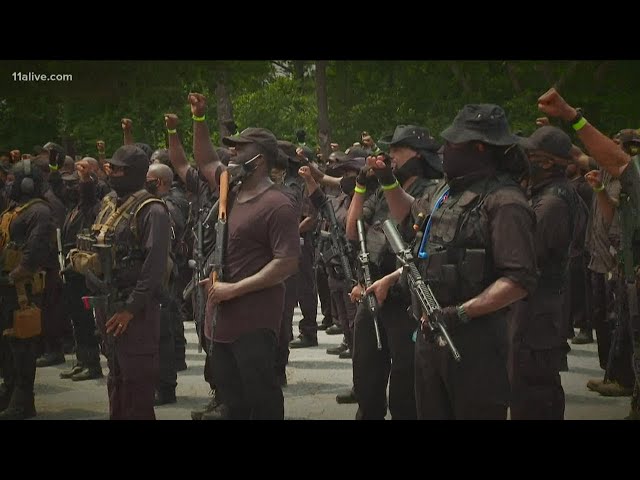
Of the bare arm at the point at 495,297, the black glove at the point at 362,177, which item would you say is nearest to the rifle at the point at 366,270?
the black glove at the point at 362,177

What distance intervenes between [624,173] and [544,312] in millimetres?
1425

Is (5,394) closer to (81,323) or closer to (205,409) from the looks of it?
(205,409)

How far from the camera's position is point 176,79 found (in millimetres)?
8617

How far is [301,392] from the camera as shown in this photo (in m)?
10.9

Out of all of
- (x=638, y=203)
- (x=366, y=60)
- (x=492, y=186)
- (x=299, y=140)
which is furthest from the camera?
(x=299, y=140)

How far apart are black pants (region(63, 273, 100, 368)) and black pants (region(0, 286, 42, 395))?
1.84m

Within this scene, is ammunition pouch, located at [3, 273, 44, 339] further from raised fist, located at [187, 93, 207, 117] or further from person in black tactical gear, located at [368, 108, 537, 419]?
person in black tactical gear, located at [368, 108, 537, 419]

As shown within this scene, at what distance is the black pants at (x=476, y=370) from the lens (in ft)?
20.8

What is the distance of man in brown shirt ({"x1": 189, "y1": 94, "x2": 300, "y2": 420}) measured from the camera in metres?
7.45

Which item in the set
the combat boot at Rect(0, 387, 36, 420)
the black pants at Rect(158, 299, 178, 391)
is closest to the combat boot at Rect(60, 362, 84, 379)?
the black pants at Rect(158, 299, 178, 391)

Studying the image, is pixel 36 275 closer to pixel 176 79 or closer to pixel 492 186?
pixel 176 79

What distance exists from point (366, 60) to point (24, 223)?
3520 millimetres

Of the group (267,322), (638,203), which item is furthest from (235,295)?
(638,203)

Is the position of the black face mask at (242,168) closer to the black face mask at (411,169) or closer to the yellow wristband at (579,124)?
the black face mask at (411,169)
